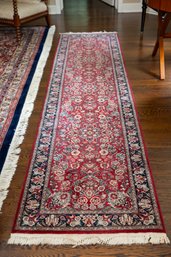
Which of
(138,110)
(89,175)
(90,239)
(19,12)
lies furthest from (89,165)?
(19,12)

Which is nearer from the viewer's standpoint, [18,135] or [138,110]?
→ [18,135]

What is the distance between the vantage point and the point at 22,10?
3.40m

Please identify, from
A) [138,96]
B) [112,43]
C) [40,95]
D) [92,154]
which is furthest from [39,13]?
[92,154]

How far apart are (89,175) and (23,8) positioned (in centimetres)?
259

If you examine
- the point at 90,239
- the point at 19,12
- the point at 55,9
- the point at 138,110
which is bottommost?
the point at 90,239

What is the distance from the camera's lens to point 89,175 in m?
1.66

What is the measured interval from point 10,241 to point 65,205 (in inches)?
12.6

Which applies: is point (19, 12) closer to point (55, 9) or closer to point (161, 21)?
point (55, 9)

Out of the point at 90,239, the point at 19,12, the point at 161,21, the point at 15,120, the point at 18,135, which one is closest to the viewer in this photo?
the point at 90,239

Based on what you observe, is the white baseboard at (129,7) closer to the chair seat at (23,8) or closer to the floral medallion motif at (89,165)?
the chair seat at (23,8)

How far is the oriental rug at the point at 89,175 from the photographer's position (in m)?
1.36

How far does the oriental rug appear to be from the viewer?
53.6 inches

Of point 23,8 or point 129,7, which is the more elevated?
point 23,8

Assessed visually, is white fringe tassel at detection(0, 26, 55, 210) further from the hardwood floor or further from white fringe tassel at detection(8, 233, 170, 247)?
white fringe tassel at detection(8, 233, 170, 247)
